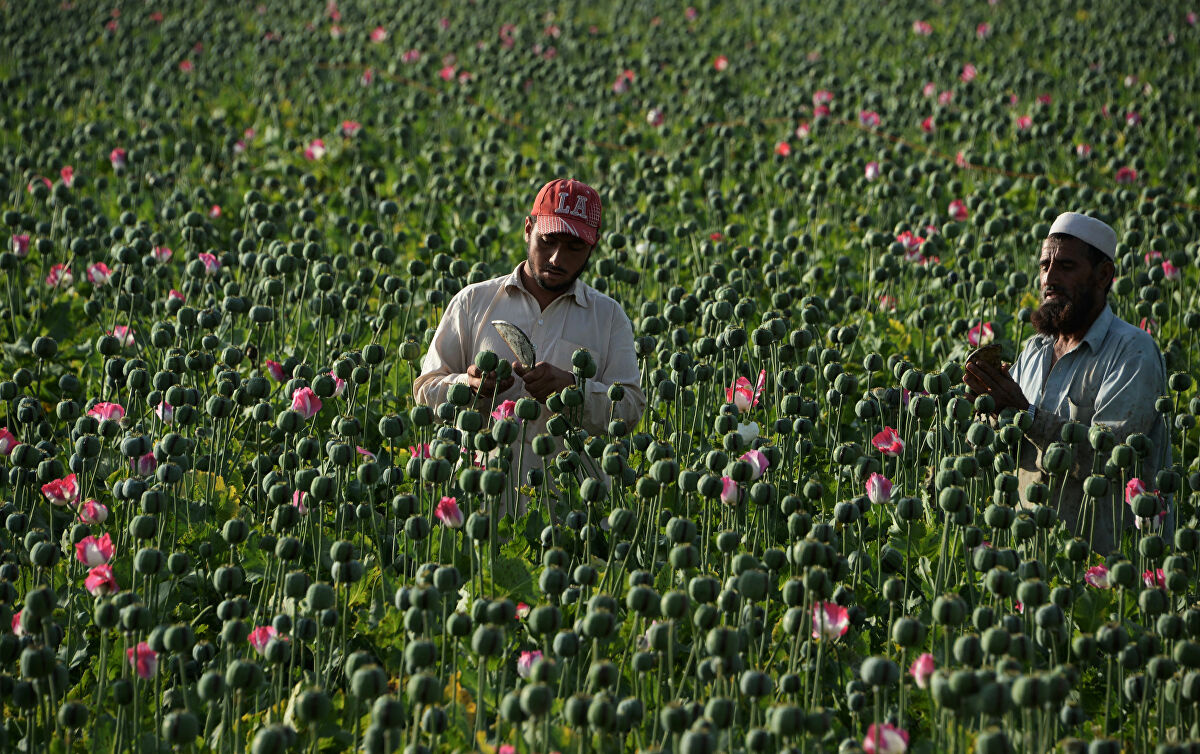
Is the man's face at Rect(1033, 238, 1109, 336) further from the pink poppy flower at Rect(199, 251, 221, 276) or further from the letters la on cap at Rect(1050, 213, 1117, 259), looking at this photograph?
A: the pink poppy flower at Rect(199, 251, 221, 276)

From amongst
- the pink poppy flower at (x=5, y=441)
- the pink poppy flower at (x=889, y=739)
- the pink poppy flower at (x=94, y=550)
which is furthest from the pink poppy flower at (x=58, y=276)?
the pink poppy flower at (x=889, y=739)

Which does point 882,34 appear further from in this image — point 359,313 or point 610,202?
point 359,313

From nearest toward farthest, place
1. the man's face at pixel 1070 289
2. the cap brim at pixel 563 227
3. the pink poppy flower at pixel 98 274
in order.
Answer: the cap brim at pixel 563 227 < the man's face at pixel 1070 289 < the pink poppy flower at pixel 98 274

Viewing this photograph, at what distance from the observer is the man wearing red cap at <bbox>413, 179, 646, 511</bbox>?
4605mm

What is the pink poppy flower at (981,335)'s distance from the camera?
6127mm

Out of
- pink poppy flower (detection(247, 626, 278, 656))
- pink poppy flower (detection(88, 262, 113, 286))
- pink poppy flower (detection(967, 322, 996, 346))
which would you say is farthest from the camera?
pink poppy flower (detection(88, 262, 113, 286))

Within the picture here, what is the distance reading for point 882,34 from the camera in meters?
15.9

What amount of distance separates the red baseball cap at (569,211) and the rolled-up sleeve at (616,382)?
1.07 ft

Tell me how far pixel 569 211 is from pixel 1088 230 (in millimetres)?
1947

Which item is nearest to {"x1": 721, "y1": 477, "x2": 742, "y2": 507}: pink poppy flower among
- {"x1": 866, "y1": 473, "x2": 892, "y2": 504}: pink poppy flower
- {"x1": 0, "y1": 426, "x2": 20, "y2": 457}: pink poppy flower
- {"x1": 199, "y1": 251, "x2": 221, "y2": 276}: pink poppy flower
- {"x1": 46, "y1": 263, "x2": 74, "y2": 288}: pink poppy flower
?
{"x1": 866, "y1": 473, "x2": 892, "y2": 504}: pink poppy flower

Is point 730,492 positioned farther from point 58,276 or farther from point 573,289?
point 58,276

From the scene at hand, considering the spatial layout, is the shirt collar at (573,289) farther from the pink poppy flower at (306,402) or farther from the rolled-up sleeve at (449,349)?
the pink poppy flower at (306,402)

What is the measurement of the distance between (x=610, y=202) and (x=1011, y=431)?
207 inches

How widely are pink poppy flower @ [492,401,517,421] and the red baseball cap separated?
694 mm
